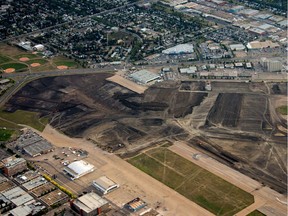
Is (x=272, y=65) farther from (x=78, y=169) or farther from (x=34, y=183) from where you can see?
(x=34, y=183)

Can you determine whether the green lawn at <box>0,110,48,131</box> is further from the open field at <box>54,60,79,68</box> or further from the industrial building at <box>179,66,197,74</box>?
the industrial building at <box>179,66,197,74</box>

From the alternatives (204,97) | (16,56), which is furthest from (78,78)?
(204,97)

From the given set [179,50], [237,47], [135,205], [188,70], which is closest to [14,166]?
[135,205]

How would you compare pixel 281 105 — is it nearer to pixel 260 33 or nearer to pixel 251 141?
pixel 251 141

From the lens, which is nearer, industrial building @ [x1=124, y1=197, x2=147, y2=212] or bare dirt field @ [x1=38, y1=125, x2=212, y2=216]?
industrial building @ [x1=124, y1=197, x2=147, y2=212]

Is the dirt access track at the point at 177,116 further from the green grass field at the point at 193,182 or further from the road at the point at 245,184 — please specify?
the green grass field at the point at 193,182

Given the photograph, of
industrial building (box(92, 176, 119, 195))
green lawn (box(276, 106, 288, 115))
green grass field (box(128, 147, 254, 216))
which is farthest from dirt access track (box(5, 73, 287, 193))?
industrial building (box(92, 176, 119, 195))
